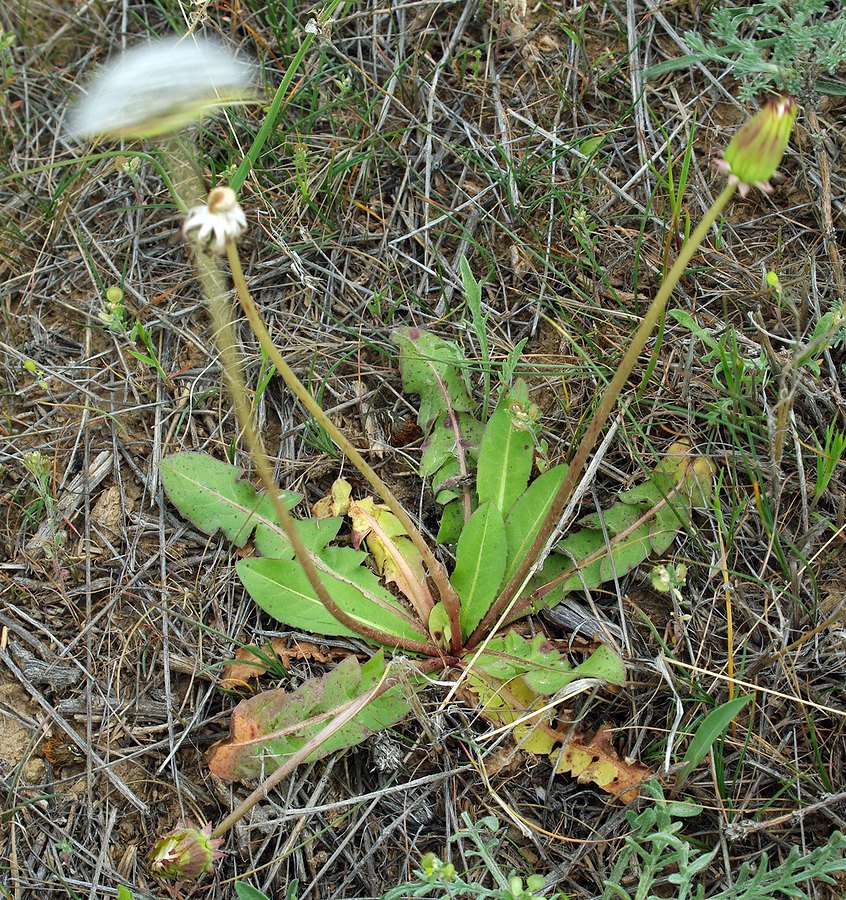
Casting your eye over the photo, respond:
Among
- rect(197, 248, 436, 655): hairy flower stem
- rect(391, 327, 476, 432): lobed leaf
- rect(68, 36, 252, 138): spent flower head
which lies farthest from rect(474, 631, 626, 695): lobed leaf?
rect(68, 36, 252, 138): spent flower head

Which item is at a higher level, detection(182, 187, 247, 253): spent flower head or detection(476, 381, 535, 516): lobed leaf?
detection(182, 187, 247, 253): spent flower head

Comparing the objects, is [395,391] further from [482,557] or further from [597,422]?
[597,422]

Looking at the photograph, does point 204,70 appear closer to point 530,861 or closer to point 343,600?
point 343,600

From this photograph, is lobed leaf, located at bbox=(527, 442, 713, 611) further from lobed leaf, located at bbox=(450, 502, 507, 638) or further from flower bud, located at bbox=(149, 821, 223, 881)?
flower bud, located at bbox=(149, 821, 223, 881)

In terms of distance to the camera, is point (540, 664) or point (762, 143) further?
point (540, 664)

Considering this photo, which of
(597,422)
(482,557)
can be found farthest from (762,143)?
(482,557)

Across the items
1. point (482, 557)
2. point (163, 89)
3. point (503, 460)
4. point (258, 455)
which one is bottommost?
point (482, 557)
